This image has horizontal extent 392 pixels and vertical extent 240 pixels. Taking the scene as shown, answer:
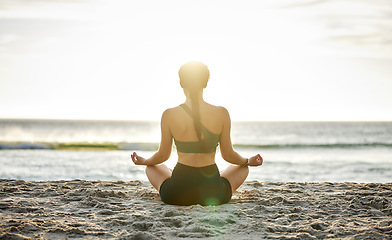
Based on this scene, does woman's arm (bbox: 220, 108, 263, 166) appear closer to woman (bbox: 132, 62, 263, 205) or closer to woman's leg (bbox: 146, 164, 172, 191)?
woman (bbox: 132, 62, 263, 205)

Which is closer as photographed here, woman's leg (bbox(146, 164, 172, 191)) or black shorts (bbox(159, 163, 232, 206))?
black shorts (bbox(159, 163, 232, 206))

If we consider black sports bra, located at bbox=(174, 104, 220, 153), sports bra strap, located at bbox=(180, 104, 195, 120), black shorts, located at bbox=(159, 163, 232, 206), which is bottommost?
black shorts, located at bbox=(159, 163, 232, 206)

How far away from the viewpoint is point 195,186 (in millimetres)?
3936

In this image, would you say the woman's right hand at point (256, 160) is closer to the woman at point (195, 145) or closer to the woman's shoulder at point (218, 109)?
the woman at point (195, 145)

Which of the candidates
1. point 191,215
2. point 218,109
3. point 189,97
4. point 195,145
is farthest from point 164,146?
point 191,215

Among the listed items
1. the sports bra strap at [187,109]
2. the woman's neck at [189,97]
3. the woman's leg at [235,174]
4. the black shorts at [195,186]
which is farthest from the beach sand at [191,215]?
the woman's neck at [189,97]

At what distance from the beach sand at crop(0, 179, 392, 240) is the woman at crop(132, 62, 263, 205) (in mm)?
148

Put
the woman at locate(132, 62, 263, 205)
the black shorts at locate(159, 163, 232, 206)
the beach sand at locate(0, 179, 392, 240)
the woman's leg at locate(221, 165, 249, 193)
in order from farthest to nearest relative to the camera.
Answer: the woman's leg at locate(221, 165, 249, 193) < the black shorts at locate(159, 163, 232, 206) < the woman at locate(132, 62, 263, 205) < the beach sand at locate(0, 179, 392, 240)

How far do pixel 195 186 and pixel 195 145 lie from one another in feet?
1.41

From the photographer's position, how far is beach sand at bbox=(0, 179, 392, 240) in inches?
120

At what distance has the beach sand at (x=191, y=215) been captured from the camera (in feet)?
10.00

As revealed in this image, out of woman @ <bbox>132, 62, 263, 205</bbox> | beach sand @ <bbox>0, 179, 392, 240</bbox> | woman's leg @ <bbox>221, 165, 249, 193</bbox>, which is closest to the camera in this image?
→ beach sand @ <bbox>0, 179, 392, 240</bbox>

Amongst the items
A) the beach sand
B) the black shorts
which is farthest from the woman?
the beach sand

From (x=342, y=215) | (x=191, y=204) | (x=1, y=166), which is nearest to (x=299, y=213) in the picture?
(x=342, y=215)
